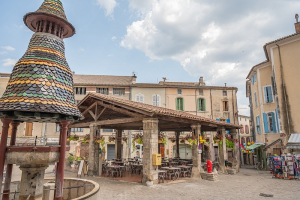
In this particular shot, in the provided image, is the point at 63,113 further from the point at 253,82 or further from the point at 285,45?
the point at 253,82

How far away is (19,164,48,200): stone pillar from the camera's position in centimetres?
488

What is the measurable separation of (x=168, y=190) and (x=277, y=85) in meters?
11.6

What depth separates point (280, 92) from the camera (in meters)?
14.4

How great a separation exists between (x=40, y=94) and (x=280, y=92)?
15237 millimetres

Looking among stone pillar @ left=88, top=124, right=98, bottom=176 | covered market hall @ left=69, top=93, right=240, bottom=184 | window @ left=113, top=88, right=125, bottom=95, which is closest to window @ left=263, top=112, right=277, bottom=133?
covered market hall @ left=69, top=93, right=240, bottom=184

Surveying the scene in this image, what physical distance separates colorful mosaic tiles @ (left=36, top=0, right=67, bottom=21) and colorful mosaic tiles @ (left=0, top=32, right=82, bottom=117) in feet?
1.84

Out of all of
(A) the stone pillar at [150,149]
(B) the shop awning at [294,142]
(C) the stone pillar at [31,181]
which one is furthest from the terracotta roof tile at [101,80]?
(C) the stone pillar at [31,181]

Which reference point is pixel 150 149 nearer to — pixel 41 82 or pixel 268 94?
pixel 41 82

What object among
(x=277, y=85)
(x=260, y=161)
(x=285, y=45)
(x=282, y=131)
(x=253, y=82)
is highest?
(x=285, y=45)

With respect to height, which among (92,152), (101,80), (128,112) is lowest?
(92,152)

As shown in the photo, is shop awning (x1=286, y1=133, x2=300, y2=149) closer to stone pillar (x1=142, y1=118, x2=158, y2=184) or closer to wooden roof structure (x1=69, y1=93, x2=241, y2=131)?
wooden roof structure (x1=69, y1=93, x2=241, y2=131)

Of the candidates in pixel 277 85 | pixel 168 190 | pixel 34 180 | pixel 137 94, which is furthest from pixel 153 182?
pixel 137 94

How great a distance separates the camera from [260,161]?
60.2 feet

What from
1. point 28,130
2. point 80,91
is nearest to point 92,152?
point 80,91
